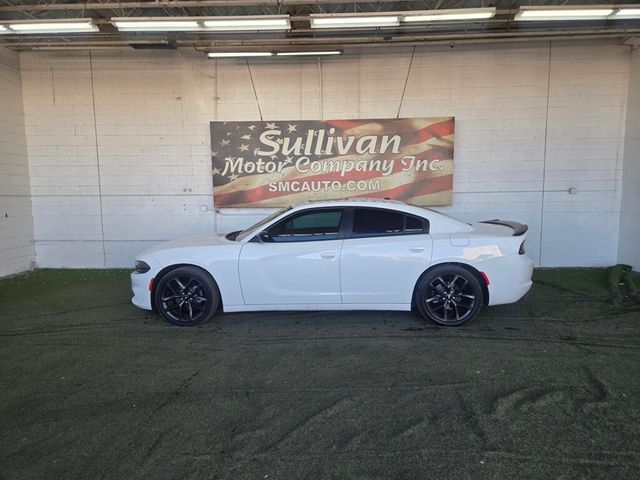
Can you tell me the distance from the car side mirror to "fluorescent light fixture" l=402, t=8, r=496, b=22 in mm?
3528

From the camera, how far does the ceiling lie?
19.1ft

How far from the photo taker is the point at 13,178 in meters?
7.63

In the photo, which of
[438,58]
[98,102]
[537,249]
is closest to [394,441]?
[537,249]

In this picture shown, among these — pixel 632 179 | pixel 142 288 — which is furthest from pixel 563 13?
pixel 142 288

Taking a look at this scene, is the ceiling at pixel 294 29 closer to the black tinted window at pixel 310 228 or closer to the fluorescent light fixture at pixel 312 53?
the fluorescent light fixture at pixel 312 53

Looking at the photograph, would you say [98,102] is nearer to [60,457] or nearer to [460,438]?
[60,457]

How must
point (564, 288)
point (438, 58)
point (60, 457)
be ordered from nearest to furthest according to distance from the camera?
point (60, 457) < point (564, 288) < point (438, 58)

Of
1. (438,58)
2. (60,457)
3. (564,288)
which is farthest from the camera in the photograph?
(438,58)

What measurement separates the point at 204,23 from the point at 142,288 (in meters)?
3.66

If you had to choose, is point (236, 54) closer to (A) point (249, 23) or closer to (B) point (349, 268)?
(A) point (249, 23)

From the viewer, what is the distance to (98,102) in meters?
7.83

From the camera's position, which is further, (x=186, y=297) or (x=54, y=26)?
(x=54, y=26)

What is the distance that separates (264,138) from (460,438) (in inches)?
250

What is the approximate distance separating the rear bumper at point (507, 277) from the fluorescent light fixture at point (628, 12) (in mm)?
3719
